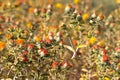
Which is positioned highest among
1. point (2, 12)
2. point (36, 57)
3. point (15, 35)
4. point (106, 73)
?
point (2, 12)

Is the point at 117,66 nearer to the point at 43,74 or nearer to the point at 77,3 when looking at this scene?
the point at 43,74

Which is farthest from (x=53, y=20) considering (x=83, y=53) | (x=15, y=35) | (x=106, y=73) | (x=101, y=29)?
(x=106, y=73)

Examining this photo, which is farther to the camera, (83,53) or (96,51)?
(83,53)

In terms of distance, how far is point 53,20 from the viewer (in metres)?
7.95

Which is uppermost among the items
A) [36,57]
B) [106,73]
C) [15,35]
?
[15,35]

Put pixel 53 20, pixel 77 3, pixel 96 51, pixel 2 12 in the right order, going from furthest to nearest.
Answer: pixel 77 3 < pixel 53 20 < pixel 2 12 < pixel 96 51

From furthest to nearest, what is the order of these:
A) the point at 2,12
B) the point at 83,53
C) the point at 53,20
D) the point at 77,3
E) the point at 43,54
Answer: the point at 77,3 < the point at 53,20 < the point at 2,12 < the point at 83,53 < the point at 43,54

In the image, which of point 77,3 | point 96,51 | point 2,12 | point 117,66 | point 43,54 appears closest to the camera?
point 43,54

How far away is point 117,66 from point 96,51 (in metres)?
0.43

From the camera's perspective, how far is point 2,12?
6953 mm

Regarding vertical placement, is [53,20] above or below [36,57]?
above

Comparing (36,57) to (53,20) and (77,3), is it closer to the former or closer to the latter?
(53,20)

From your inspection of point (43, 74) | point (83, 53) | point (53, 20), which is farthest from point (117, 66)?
point (53, 20)

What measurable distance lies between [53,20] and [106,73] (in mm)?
3919
